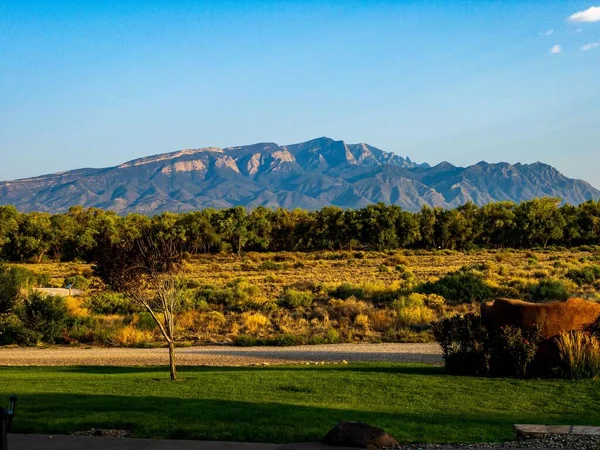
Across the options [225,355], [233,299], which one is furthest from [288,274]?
[225,355]

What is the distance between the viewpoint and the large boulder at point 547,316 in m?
15.7

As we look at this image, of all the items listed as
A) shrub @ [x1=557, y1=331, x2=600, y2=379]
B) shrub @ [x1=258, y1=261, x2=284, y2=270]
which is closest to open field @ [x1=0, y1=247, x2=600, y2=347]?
shrub @ [x1=557, y1=331, x2=600, y2=379]

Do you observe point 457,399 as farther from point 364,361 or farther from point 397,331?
point 397,331

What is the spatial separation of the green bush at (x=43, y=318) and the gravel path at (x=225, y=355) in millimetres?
1812

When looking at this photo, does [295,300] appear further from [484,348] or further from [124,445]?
[124,445]

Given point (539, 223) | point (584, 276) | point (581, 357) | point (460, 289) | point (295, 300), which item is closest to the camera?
point (581, 357)

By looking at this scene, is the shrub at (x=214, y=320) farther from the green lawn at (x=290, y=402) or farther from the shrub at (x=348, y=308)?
the green lawn at (x=290, y=402)

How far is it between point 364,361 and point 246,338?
6.10 m

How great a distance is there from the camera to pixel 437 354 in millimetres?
20531

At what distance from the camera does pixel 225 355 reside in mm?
21188

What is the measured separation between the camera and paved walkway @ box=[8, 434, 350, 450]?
852 centimetres

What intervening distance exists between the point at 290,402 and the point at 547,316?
22.8ft

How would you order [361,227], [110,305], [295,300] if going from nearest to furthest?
[110,305] → [295,300] → [361,227]

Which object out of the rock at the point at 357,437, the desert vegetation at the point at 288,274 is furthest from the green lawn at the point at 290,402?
the desert vegetation at the point at 288,274
